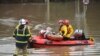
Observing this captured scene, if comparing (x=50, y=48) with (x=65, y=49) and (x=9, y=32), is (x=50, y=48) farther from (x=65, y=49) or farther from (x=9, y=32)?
(x=9, y=32)

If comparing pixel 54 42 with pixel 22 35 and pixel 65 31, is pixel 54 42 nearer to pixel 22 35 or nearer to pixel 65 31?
pixel 65 31

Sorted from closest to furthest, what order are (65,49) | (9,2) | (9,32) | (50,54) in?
(50,54), (65,49), (9,32), (9,2)

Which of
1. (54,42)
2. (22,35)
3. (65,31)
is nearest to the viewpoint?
(22,35)

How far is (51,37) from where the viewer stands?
21328mm

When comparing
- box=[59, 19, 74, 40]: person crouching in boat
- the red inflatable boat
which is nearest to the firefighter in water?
the red inflatable boat

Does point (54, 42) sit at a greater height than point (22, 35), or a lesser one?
lesser

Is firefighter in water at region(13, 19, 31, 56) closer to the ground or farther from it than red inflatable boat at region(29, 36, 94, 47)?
farther from it

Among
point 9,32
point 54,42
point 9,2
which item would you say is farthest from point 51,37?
point 9,2

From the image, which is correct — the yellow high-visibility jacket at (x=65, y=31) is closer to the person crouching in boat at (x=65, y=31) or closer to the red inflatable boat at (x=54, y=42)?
the person crouching in boat at (x=65, y=31)

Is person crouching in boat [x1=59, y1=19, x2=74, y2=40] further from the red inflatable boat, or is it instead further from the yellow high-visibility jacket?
the red inflatable boat

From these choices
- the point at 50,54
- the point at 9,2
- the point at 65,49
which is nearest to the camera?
the point at 50,54

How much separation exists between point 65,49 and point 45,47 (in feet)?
3.62

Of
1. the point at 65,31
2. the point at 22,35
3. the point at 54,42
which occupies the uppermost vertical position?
the point at 22,35

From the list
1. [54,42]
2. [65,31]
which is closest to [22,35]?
[54,42]
